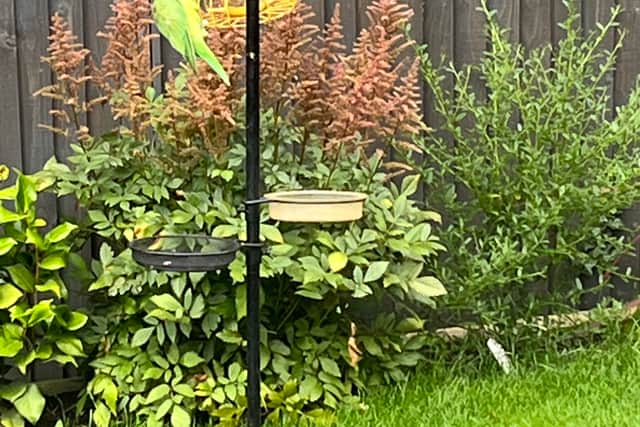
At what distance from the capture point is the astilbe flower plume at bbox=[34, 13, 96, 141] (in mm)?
2943

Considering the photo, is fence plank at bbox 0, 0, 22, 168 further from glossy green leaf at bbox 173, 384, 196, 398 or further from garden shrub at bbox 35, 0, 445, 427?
glossy green leaf at bbox 173, 384, 196, 398

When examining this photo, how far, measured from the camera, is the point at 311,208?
249 centimetres

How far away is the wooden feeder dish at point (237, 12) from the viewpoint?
2689mm

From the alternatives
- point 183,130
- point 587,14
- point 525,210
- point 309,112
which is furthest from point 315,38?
point 587,14

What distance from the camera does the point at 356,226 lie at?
3031 mm

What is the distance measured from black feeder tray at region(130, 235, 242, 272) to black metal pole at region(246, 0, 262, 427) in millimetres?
56

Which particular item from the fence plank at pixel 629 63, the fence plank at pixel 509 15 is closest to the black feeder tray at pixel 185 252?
the fence plank at pixel 509 15

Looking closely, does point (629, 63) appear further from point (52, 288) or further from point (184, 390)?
point (52, 288)

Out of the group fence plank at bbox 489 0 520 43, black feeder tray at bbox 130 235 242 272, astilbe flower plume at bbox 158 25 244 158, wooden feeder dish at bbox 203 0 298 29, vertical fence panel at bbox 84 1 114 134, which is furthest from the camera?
fence plank at bbox 489 0 520 43

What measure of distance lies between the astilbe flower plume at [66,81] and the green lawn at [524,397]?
128 cm

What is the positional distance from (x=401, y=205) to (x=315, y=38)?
0.75m

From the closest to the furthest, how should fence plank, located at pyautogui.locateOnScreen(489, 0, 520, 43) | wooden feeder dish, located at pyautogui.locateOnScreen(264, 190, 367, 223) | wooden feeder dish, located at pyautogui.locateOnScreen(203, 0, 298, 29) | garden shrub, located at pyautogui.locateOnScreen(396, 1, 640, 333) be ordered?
1. wooden feeder dish, located at pyautogui.locateOnScreen(264, 190, 367, 223)
2. wooden feeder dish, located at pyautogui.locateOnScreen(203, 0, 298, 29)
3. garden shrub, located at pyautogui.locateOnScreen(396, 1, 640, 333)
4. fence plank, located at pyautogui.locateOnScreen(489, 0, 520, 43)

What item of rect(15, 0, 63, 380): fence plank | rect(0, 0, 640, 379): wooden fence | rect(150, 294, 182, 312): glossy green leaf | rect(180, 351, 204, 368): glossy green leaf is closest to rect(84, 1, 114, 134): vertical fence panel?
rect(0, 0, 640, 379): wooden fence

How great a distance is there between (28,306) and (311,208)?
1.00 meters
